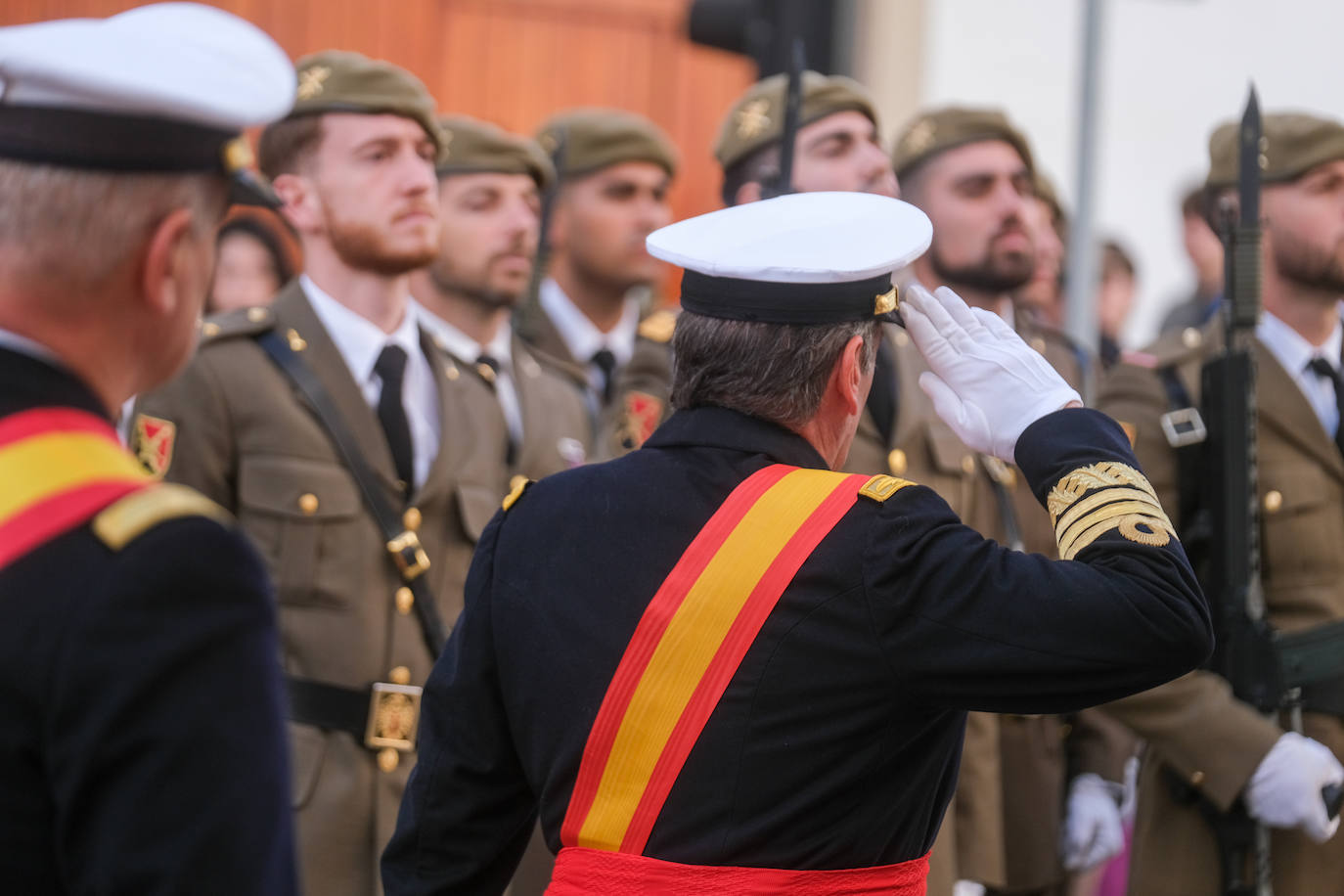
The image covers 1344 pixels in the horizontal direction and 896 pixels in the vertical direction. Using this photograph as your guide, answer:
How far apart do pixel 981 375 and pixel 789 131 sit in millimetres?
1574

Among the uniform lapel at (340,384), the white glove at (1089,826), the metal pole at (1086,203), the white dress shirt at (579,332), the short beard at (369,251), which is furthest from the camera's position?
the metal pole at (1086,203)

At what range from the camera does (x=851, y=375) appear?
87.4 inches

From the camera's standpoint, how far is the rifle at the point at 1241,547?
3.51 meters

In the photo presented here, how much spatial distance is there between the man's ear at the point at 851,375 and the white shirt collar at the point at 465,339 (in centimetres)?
264

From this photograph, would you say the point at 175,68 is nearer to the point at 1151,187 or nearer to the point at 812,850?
the point at 812,850

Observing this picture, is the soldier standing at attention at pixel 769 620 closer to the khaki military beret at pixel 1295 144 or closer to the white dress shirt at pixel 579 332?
the khaki military beret at pixel 1295 144

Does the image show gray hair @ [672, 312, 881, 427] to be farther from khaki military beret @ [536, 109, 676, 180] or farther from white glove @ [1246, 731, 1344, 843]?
khaki military beret @ [536, 109, 676, 180]

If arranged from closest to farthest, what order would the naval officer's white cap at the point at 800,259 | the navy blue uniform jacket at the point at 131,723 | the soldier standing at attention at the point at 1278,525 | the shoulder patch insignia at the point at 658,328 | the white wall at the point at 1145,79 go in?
1. the navy blue uniform jacket at the point at 131,723
2. the naval officer's white cap at the point at 800,259
3. the soldier standing at attention at the point at 1278,525
4. the shoulder patch insignia at the point at 658,328
5. the white wall at the point at 1145,79

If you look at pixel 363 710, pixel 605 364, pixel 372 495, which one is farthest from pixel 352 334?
pixel 605 364

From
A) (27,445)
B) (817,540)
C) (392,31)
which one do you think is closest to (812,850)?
(817,540)

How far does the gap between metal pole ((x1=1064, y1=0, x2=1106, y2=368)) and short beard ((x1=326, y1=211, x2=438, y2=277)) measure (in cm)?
318

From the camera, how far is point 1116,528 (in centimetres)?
212

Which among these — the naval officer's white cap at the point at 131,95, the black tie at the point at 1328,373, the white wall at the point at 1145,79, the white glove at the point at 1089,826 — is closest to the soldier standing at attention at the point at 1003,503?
the white glove at the point at 1089,826

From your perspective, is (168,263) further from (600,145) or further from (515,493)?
(600,145)
